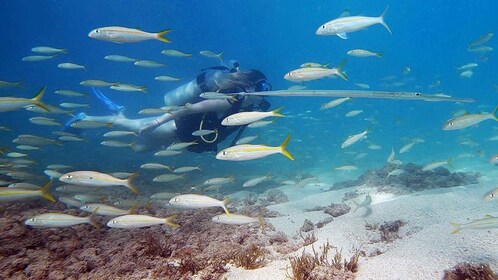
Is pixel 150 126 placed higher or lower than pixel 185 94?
lower

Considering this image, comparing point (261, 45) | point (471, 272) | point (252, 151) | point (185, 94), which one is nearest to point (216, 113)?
point (185, 94)

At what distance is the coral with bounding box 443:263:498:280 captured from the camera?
2.86 meters

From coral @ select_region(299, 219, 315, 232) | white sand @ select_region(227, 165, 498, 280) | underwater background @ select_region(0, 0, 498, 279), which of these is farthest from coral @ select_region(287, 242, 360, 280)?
underwater background @ select_region(0, 0, 498, 279)

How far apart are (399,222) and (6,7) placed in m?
102

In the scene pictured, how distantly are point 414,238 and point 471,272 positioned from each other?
5.59 ft

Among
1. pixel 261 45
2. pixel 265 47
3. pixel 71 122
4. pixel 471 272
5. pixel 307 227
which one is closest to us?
pixel 471 272

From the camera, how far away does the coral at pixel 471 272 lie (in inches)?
112

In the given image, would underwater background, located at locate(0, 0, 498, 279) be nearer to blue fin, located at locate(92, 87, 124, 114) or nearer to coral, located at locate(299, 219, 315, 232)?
blue fin, located at locate(92, 87, 124, 114)

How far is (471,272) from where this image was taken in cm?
294

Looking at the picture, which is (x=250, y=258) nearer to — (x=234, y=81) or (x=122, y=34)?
(x=122, y=34)

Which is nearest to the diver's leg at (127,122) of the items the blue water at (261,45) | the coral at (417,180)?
the coral at (417,180)

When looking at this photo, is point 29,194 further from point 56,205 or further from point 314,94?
point 314,94

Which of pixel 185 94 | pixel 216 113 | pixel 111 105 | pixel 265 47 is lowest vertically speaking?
pixel 216 113

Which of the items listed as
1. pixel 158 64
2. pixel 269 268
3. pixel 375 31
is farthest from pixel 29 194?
pixel 375 31
